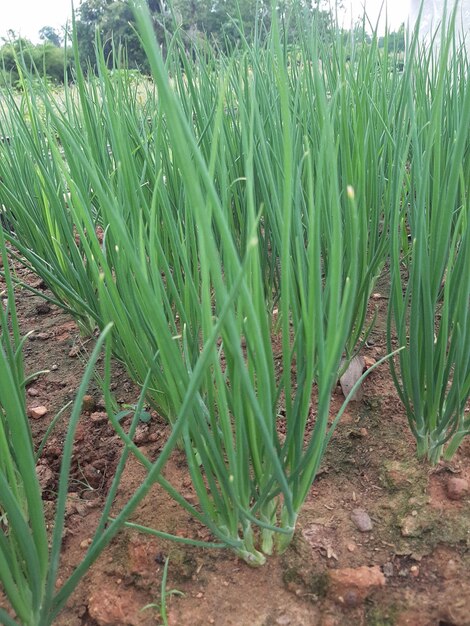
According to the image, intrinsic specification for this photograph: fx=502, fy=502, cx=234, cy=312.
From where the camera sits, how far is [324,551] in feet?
1.80

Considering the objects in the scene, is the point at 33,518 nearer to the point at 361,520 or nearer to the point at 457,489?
the point at 361,520

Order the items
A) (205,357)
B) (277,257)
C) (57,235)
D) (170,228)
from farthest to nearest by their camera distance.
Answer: (57,235) → (277,257) → (170,228) → (205,357)

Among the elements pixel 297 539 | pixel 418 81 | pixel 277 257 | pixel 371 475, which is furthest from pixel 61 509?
pixel 418 81

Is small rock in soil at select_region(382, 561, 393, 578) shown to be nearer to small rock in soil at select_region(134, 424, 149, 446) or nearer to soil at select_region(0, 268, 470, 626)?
soil at select_region(0, 268, 470, 626)

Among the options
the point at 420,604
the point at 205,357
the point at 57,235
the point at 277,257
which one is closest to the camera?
the point at 205,357

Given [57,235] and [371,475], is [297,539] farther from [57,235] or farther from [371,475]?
[57,235]

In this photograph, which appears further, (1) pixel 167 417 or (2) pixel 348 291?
(1) pixel 167 417

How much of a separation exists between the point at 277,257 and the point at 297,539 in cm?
46

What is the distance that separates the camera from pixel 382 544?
21.8 inches

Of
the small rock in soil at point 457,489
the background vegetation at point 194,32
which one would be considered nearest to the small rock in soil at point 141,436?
the small rock in soil at point 457,489

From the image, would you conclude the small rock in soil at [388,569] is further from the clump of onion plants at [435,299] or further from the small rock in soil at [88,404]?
the small rock in soil at [88,404]

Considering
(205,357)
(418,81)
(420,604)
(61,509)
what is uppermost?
(418,81)

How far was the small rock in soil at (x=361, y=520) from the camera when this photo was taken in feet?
1.87

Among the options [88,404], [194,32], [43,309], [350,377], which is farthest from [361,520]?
[194,32]
